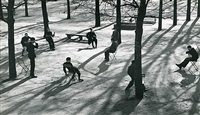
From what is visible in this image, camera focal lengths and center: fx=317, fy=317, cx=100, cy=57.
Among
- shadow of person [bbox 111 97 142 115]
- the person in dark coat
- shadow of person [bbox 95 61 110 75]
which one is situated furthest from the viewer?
shadow of person [bbox 95 61 110 75]

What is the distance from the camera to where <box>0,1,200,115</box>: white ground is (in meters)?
10.1

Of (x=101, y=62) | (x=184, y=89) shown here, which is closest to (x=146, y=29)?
(x=101, y=62)

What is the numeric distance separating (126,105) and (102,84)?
7.77ft

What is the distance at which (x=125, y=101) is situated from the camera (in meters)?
10.7

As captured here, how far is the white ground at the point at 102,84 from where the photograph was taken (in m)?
10.1

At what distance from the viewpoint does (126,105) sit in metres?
10.3

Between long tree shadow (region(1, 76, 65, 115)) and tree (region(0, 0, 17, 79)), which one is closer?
long tree shadow (region(1, 76, 65, 115))

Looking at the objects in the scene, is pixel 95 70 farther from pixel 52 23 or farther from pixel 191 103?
pixel 52 23

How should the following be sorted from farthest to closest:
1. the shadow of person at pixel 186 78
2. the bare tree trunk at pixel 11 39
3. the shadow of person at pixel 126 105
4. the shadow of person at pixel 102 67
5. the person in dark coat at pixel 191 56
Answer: the shadow of person at pixel 102 67
the person in dark coat at pixel 191 56
the bare tree trunk at pixel 11 39
the shadow of person at pixel 186 78
the shadow of person at pixel 126 105

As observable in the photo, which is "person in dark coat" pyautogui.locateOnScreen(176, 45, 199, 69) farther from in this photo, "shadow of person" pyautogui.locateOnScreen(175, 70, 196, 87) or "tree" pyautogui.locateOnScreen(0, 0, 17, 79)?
"tree" pyautogui.locateOnScreen(0, 0, 17, 79)

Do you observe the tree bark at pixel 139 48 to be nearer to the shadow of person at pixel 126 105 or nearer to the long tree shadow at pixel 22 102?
the shadow of person at pixel 126 105

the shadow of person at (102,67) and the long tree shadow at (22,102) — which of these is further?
the shadow of person at (102,67)

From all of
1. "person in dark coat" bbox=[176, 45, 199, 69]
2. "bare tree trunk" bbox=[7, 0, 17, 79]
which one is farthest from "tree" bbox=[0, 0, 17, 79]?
"person in dark coat" bbox=[176, 45, 199, 69]

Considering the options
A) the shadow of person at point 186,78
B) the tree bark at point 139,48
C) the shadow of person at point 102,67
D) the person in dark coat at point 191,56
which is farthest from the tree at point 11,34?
the person in dark coat at point 191,56
